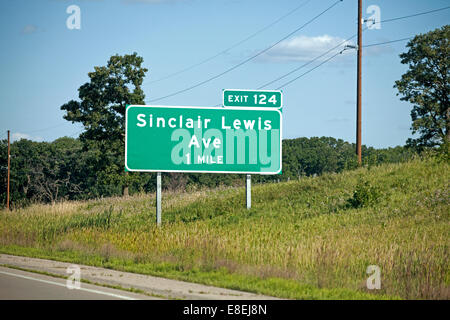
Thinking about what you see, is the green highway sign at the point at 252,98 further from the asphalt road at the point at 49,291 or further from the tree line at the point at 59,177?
the tree line at the point at 59,177

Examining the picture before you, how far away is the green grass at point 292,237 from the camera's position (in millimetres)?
13398

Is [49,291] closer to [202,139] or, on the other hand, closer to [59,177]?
[202,139]

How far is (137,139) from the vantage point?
24.2m

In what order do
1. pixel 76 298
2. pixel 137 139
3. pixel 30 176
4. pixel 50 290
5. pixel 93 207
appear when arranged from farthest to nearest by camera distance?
1. pixel 30 176
2. pixel 93 207
3. pixel 137 139
4. pixel 50 290
5. pixel 76 298

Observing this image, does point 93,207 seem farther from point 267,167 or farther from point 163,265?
point 163,265

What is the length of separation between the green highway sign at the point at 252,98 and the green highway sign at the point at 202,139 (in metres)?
0.39

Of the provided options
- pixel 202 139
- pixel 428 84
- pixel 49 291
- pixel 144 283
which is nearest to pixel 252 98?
pixel 202 139

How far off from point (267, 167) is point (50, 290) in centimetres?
1449

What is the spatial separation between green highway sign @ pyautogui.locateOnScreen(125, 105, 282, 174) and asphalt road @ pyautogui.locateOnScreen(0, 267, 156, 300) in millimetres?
10858

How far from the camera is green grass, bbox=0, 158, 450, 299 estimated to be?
13.4 metres

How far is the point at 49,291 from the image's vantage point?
461 inches

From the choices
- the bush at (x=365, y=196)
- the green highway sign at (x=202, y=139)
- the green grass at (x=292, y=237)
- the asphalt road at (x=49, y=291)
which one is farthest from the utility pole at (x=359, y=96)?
the asphalt road at (x=49, y=291)

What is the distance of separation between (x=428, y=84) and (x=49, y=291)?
4666 centimetres
